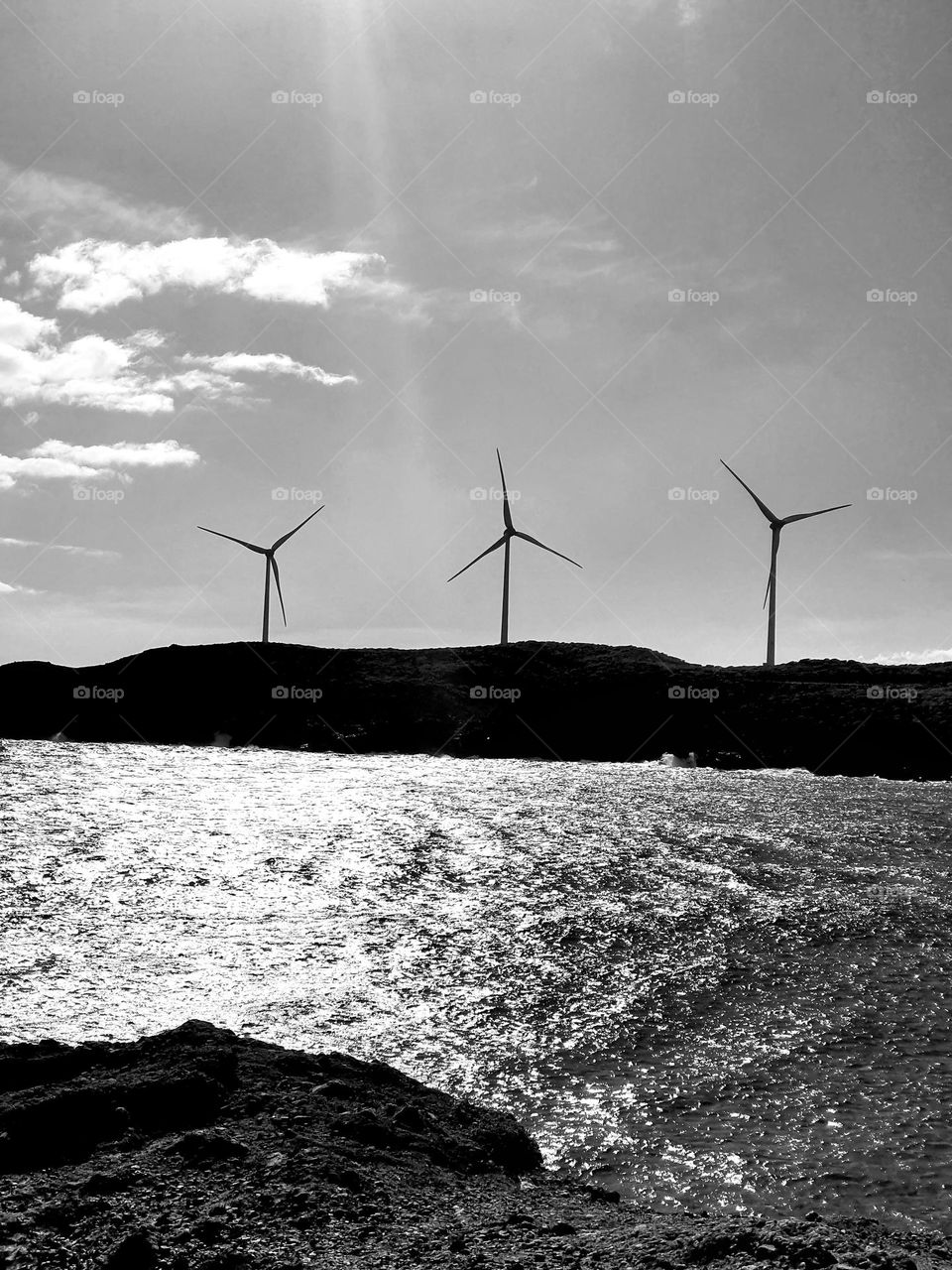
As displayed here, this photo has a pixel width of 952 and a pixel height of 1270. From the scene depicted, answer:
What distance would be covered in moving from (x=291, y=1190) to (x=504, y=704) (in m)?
82.0

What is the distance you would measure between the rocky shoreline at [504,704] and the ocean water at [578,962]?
1160 inches

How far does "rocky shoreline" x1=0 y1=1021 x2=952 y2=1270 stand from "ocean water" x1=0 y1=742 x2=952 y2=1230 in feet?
7.80

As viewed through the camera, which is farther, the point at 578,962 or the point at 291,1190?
the point at 578,962

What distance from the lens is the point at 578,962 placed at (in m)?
21.7

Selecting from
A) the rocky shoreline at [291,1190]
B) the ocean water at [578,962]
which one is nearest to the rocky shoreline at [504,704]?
the ocean water at [578,962]

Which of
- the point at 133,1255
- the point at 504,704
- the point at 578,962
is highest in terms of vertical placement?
the point at 504,704

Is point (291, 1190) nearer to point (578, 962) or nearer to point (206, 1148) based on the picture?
point (206, 1148)

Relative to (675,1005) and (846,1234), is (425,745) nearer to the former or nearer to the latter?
(675,1005)

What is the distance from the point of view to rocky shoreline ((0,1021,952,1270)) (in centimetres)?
730

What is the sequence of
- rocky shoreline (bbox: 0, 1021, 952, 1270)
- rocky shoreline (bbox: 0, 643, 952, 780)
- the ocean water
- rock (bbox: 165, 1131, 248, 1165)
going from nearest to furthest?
rocky shoreline (bbox: 0, 1021, 952, 1270) < rock (bbox: 165, 1131, 248, 1165) < the ocean water < rocky shoreline (bbox: 0, 643, 952, 780)

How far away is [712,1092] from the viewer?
14.0 metres

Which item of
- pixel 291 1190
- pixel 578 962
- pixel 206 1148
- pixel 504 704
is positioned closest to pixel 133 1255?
pixel 291 1190

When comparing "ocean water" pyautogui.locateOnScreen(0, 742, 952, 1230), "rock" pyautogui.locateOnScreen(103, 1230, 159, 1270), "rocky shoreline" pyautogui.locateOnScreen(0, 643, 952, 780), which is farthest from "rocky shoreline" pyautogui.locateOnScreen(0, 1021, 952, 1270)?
"rocky shoreline" pyautogui.locateOnScreen(0, 643, 952, 780)

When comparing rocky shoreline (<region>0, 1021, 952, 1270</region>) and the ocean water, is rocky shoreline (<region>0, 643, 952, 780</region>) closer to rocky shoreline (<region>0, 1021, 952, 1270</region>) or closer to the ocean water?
the ocean water
